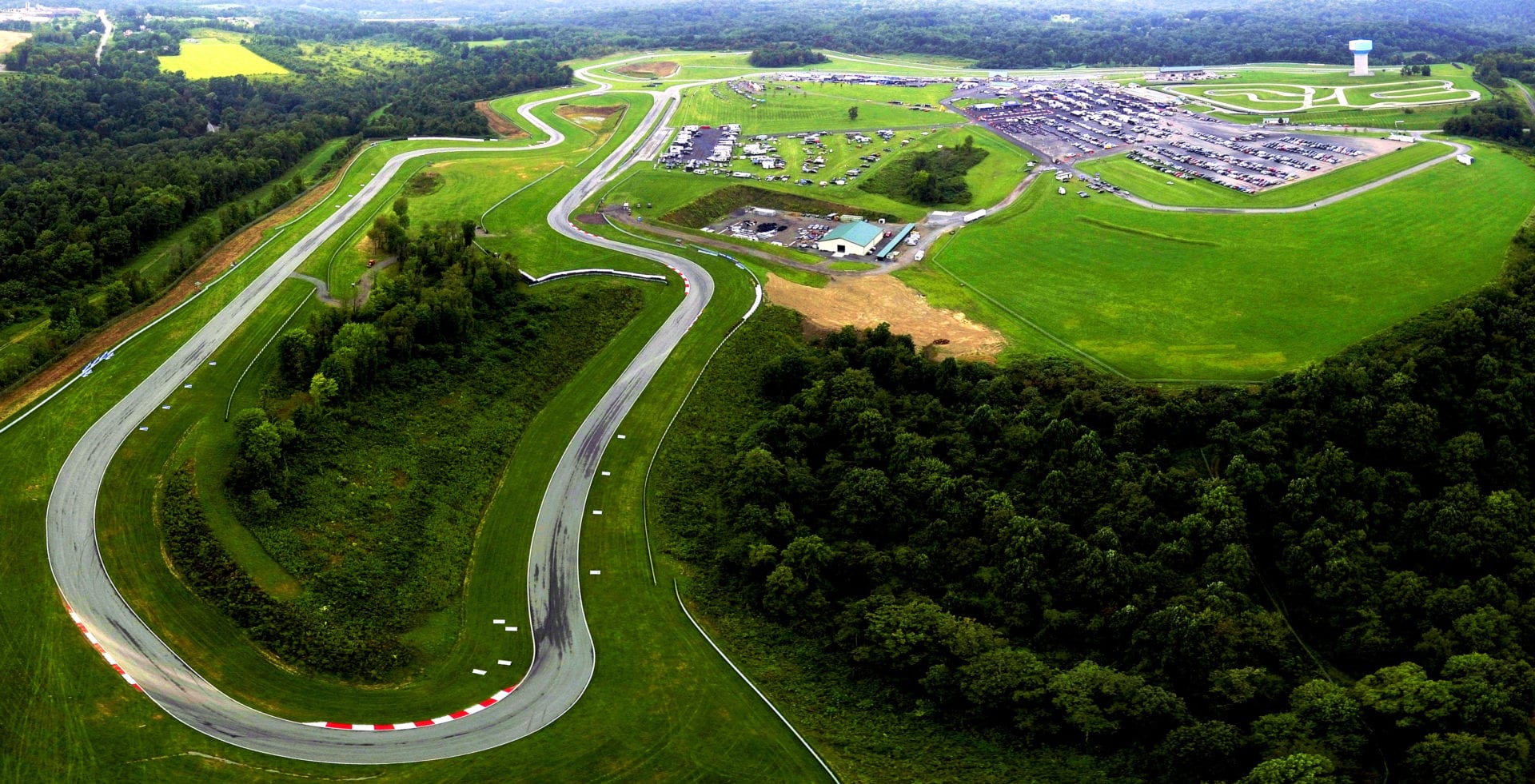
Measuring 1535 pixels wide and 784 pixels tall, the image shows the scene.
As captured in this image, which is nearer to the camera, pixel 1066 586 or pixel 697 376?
pixel 1066 586

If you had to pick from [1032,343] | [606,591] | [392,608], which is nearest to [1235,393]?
[1032,343]

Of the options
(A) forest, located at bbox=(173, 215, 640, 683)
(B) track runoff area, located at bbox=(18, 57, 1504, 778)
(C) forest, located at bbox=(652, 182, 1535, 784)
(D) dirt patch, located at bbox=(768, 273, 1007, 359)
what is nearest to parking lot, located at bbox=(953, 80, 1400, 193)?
(C) forest, located at bbox=(652, 182, 1535, 784)

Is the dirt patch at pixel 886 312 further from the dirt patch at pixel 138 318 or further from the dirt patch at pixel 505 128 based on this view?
the dirt patch at pixel 505 128

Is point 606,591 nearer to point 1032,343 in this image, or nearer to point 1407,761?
point 1407,761

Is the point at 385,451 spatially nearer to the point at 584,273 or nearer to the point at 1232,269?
the point at 584,273

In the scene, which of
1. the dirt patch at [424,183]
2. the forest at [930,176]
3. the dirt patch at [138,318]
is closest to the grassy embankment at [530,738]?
the dirt patch at [138,318]

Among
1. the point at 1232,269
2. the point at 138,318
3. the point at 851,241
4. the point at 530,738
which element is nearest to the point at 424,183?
the point at 138,318

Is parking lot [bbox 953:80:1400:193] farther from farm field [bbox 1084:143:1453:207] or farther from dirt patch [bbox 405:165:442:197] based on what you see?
dirt patch [bbox 405:165:442:197]
